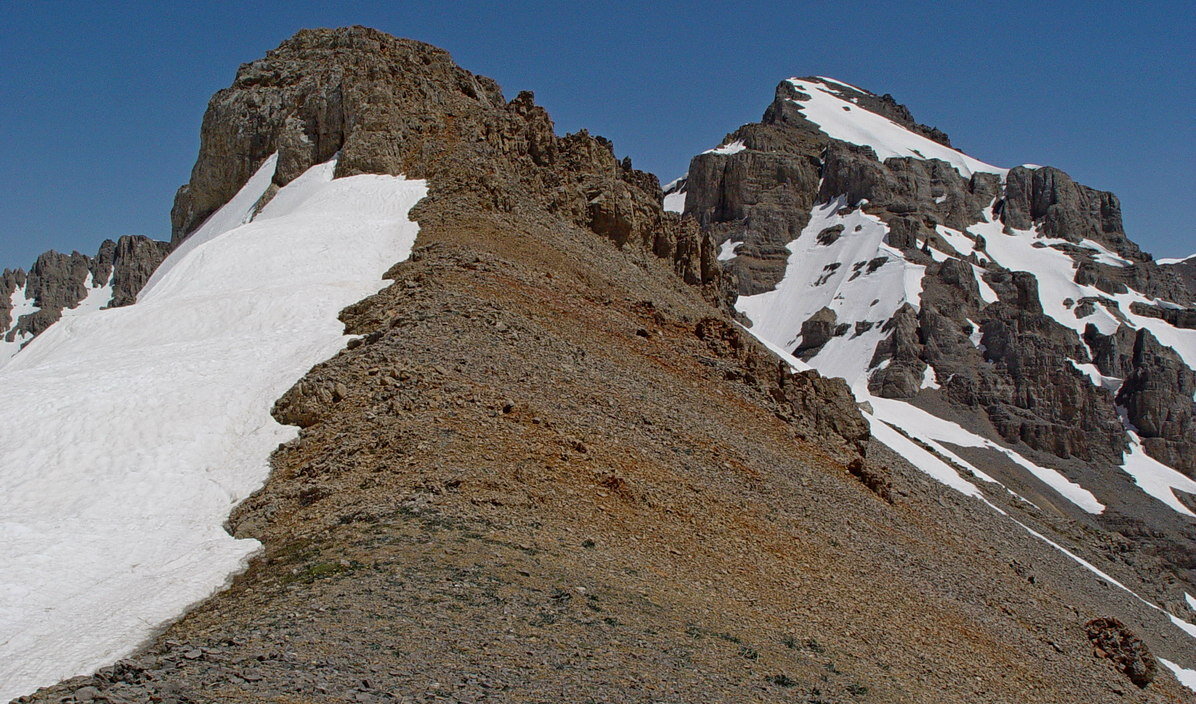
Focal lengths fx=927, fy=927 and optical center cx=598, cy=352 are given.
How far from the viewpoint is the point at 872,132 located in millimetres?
175000

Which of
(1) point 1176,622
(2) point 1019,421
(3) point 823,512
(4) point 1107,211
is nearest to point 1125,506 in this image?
(2) point 1019,421

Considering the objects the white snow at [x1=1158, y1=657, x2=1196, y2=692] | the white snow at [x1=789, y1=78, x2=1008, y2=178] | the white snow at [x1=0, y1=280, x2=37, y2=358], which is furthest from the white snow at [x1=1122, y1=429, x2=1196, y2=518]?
the white snow at [x1=0, y1=280, x2=37, y2=358]

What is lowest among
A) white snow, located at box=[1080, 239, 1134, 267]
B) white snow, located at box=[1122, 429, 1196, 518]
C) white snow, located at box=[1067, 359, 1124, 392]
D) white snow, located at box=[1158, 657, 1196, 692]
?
white snow, located at box=[1158, 657, 1196, 692]

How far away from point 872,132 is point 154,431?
573ft

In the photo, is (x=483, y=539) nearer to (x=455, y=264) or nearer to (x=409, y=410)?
(x=409, y=410)

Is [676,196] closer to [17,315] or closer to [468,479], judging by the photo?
[17,315]

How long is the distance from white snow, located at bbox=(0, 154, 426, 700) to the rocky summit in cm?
7

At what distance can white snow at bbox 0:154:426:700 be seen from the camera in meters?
11.3

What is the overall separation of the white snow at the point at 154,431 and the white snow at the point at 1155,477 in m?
83.9

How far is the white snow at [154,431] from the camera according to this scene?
11.3 meters

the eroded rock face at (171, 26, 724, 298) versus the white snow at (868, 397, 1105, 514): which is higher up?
the eroded rock face at (171, 26, 724, 298)

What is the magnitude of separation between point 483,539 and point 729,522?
5.92m

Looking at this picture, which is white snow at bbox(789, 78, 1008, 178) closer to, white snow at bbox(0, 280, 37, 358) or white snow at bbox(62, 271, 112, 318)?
white snow at bbox(62, 271, 112, 318)

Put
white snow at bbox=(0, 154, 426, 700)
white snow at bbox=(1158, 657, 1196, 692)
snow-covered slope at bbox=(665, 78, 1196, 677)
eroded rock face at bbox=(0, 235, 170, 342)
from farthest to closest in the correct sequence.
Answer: eroded rock face at bbox=(0, 235, 170, 342) < snow-covered slope at bbox=(665, 78, 1196, 677) < white snow at bbox=(1158, 657, 1196, 692) < white snow at bbox=(0, 154, 426, 700)
